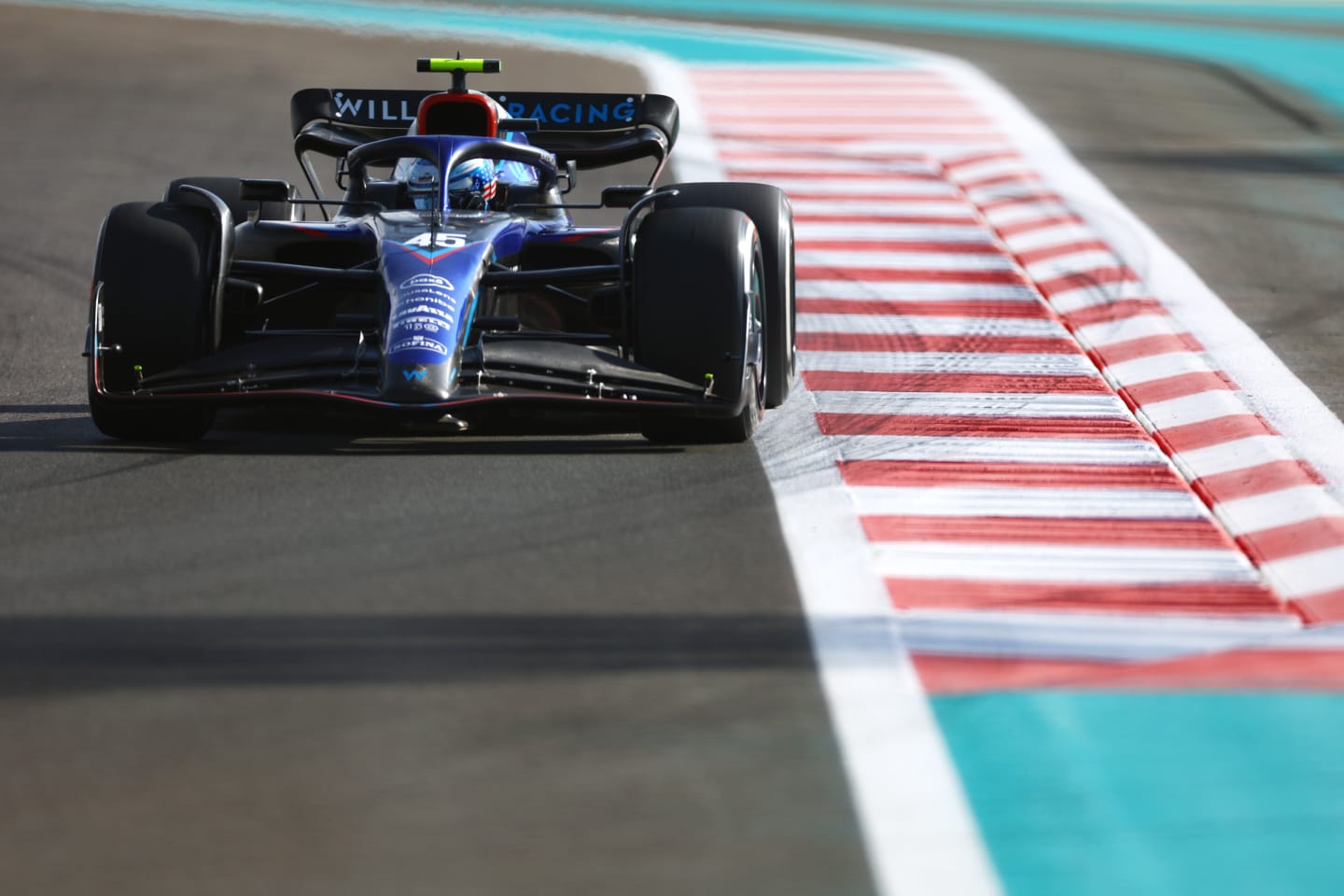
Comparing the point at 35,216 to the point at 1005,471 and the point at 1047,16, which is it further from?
the point at 1047,16

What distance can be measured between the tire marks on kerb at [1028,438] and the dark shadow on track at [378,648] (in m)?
0.45

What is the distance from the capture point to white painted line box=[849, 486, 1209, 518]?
6398 mm

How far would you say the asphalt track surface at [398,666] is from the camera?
3773 mm

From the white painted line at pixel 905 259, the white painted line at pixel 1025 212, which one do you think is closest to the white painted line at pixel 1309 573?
the white painted line at pixel 905 259

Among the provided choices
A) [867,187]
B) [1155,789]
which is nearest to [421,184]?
[1155,789]

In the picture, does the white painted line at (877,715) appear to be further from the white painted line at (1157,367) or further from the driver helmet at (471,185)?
the white painted line at (1157,367)

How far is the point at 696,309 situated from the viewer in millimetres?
7090

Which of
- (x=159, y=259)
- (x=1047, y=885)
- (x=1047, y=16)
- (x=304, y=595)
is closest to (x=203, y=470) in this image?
(x=159, y=259)

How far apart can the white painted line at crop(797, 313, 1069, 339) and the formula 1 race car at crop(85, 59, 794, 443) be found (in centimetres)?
203

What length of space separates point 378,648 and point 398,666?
0.50 ft

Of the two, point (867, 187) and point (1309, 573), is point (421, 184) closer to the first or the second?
point (1309, 573)

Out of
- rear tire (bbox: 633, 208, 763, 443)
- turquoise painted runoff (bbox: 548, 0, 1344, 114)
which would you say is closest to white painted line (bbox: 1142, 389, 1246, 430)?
rear tire (bbox: 633, 208, 763, 443)

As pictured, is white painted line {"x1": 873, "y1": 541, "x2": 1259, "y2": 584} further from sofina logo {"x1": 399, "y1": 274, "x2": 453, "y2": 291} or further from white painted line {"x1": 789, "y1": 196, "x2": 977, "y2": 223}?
white painted line {"x1": 789, "y1": 196, "x2": 977, "y2": 223}

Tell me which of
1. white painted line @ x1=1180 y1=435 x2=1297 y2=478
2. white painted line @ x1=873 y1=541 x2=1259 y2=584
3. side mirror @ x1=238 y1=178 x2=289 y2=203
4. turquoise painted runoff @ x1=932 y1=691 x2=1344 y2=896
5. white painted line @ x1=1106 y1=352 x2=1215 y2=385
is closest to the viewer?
turquoise painted runoff @ x1=932 y1=691 x2=1344 y2=896
